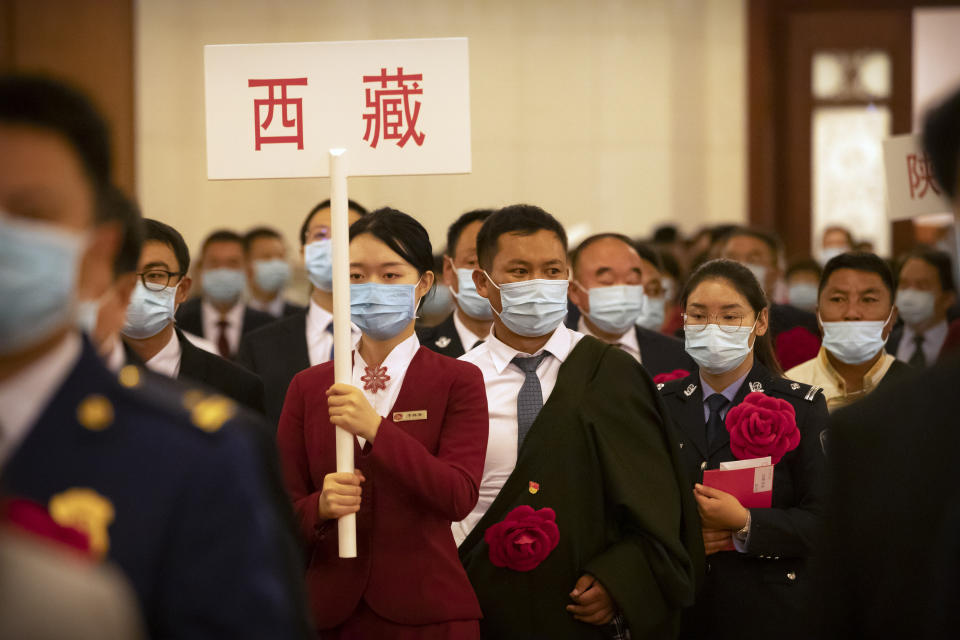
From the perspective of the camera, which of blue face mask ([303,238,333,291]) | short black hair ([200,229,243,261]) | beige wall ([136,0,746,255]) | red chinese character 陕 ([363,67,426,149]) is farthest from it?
beige wall ([136,0,746,255])

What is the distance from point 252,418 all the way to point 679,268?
18.5 ft

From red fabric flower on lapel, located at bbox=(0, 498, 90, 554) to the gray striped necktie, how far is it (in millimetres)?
1969

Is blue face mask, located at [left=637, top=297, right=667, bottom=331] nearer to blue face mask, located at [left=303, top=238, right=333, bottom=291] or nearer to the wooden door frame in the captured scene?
blue face mask, located at [left=303, top=238, right=333, bottom=291]

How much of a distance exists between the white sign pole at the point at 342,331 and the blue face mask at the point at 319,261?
196 cm

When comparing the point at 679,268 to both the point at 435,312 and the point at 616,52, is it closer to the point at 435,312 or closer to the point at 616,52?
the point at 435,312

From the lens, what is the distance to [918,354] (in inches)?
222

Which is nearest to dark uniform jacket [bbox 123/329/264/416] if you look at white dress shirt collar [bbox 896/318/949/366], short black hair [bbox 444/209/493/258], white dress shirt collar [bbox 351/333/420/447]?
white dress shirt collar [bbox 351/333/420/447]

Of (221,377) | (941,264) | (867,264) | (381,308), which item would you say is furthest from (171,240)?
(941,264)

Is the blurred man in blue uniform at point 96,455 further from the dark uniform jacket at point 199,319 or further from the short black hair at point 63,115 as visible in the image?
the dark uniform jacket at point 199,319

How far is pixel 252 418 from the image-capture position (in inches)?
69.4

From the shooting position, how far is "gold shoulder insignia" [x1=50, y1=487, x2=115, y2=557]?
1410mm

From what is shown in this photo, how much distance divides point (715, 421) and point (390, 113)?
4.53 feet

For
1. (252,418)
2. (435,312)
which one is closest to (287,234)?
(435,312)

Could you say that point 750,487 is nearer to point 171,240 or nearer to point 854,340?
point 854,340
